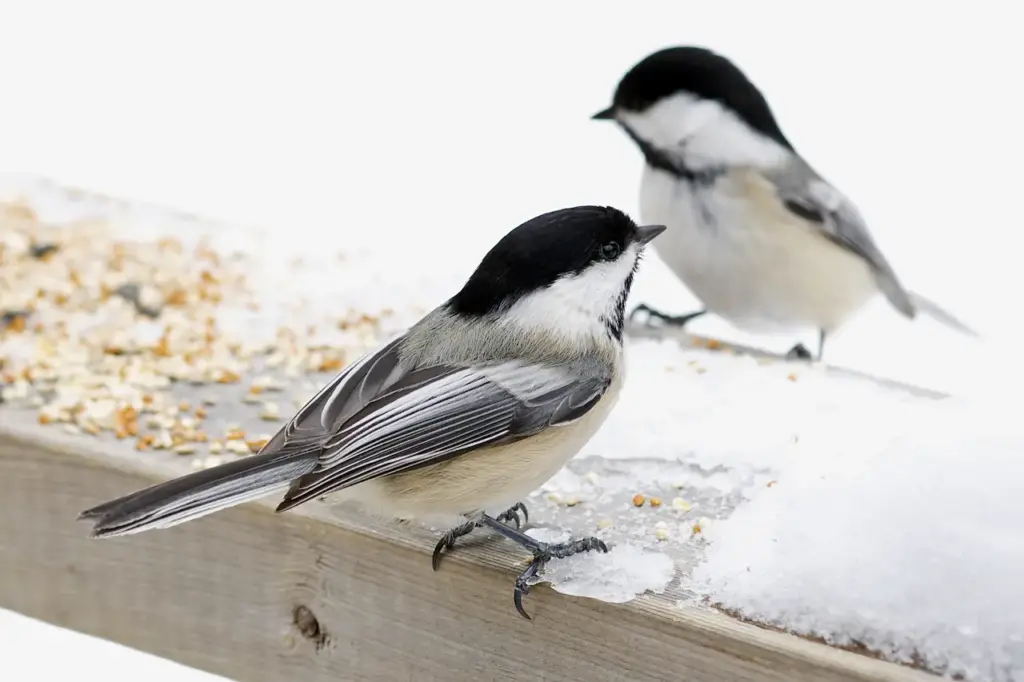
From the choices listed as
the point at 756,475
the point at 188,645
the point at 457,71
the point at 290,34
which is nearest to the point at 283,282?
the point at 188,645

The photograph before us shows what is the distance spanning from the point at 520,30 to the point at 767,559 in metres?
2.97

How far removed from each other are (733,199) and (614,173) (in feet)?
4.70

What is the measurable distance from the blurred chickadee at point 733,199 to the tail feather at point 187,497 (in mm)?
1300

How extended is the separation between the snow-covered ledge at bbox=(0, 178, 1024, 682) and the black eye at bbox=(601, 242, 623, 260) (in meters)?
0.32

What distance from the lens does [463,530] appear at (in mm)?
1504

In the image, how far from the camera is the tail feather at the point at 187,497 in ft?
4.00

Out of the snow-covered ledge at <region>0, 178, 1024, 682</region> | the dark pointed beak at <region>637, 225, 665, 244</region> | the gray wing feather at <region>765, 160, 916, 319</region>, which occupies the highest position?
the dark pointed beak at <region>637, 225, 665, 244</region>

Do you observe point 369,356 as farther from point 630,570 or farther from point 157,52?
point 157,52

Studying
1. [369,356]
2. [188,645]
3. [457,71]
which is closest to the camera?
[369,356]

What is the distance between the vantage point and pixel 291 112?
423 cm

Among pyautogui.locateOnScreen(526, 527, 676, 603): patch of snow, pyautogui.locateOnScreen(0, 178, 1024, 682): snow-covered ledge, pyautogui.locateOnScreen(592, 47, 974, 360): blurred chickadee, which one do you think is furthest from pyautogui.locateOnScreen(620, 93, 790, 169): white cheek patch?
pyautogui.locateOnScreen(526, 527, 676, 603): patch of snow

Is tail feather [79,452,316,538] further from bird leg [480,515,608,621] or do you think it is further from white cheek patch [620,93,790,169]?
white cheek patch [620,93,790,169]

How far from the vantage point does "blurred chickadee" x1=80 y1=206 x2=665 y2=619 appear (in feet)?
4.50

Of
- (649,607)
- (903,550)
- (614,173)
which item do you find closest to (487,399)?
(649,607)
